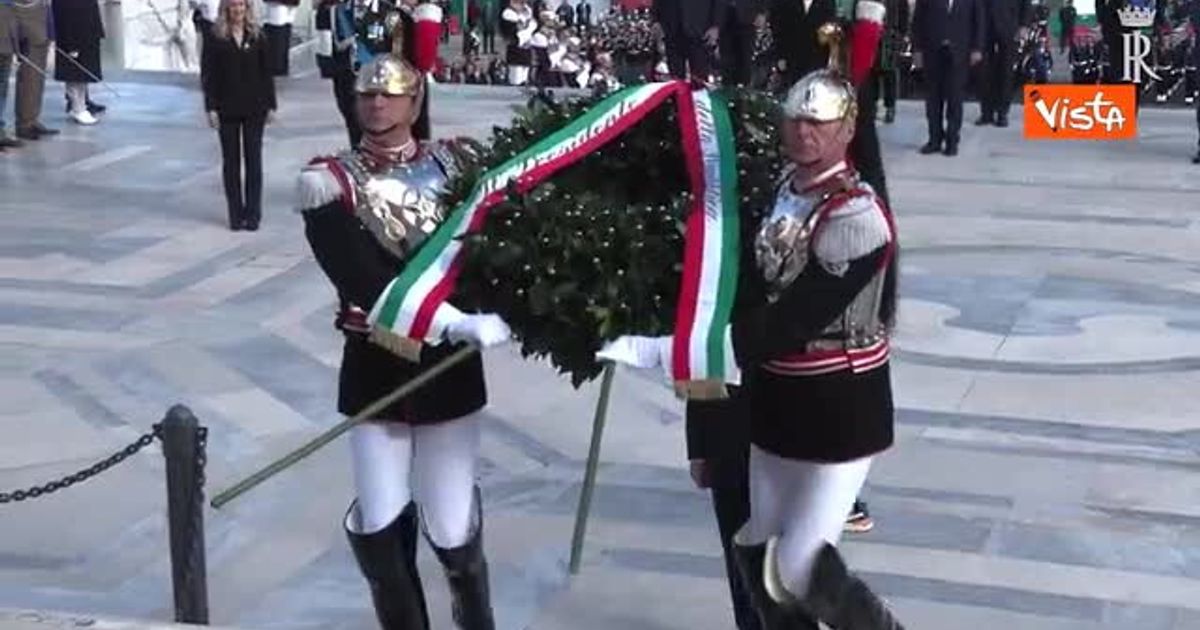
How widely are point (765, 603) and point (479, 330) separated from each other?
3.31 feet

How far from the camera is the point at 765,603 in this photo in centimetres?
495

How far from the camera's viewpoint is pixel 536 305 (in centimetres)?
476

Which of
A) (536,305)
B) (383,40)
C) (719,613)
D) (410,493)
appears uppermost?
(383,40)

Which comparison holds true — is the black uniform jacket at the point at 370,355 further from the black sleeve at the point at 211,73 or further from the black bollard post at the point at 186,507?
the black sleeve at the point at 211,73

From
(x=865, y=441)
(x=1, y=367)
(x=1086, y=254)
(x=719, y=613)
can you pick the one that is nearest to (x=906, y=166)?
(x=1086, y=254)

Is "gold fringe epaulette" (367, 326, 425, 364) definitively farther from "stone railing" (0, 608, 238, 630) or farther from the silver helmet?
the silver helmet

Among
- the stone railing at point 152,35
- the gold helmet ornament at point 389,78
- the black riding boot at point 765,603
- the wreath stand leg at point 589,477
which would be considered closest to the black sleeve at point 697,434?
the wreath stand leg at point 589,477

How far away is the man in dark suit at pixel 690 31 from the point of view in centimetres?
1722

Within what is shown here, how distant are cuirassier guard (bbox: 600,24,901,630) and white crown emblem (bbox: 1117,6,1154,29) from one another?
48.7 feet

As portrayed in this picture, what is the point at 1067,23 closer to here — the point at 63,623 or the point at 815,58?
the point at 815,58

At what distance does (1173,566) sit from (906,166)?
8648 millimetres

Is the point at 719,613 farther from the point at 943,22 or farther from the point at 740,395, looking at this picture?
the point at 943,22

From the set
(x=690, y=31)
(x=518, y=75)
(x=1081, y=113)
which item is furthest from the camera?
(x=518, y=75)

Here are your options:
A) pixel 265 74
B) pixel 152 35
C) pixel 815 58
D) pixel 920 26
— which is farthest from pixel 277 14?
pixel 815 58
